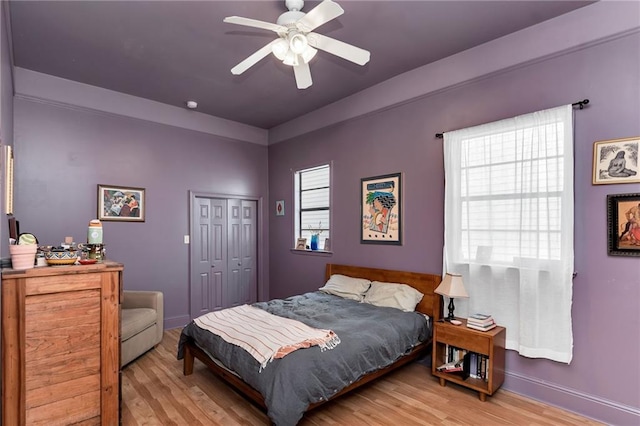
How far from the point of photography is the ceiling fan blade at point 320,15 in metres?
1.91

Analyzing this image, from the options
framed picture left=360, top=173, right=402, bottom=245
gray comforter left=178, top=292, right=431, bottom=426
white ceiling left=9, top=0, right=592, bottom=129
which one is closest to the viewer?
gray comforter left=178, top=292, right=431, bottom=426

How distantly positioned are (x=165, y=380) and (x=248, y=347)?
1.25 m

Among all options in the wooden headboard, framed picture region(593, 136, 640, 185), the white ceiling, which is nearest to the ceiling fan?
the white ceiling

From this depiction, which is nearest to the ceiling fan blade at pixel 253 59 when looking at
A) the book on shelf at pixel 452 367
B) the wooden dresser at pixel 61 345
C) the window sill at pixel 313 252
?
the wooden dresser at pixel 61 345

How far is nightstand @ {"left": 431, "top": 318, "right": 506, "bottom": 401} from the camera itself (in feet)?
9.06

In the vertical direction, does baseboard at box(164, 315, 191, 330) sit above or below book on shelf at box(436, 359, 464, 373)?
below

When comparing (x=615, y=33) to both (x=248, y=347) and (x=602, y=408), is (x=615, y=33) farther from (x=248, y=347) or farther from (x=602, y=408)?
(x=248, y=347)

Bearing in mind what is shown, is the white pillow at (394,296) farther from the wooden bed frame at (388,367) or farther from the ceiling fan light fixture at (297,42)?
the ceiling fan light fixture at (297,42)

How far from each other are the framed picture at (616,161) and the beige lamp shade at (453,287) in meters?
1.30

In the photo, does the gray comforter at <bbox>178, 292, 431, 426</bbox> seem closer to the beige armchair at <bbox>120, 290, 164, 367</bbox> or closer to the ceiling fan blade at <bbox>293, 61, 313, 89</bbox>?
the beige armchair at <bbox>120, 290, 164, 367</bbox>

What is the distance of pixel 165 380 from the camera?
315cm

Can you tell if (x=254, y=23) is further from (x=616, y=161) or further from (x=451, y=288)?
(x=616, y=161)

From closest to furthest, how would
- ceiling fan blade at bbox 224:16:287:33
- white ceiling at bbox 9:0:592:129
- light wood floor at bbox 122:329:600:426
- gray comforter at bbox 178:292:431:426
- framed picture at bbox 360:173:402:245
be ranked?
ceiling fan blade at bbox 224:16:287:33 < gray comforter at bbox 178:292:431:426 < light wood floor at bbox 122:329:600:426 < white ceiling at bbox 9:0:592:129 < framed picture at bbox 360:173:402:245

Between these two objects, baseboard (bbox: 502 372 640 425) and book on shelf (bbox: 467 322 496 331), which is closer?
baseboard (bbox: 502 372 640 425)
